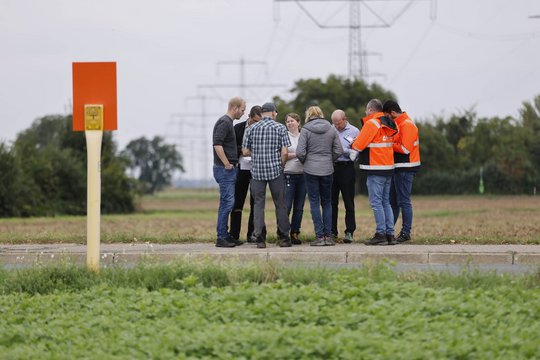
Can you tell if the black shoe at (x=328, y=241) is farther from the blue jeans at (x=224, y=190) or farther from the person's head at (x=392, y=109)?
the person's head at (x=392, y=109)

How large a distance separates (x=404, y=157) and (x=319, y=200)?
5.10 ft

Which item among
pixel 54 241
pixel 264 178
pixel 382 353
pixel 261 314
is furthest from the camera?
pixel 54 241

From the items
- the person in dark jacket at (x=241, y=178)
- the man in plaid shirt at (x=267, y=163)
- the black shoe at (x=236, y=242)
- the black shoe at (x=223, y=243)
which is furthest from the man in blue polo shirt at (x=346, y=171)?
the black shoe at (x=223, y=243)

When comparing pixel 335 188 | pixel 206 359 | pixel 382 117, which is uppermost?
pixel 382 117

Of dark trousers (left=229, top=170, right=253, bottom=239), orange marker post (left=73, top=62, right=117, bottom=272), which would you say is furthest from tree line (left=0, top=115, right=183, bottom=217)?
orange marker post (left=73, top=62, right=117, bottom=272)

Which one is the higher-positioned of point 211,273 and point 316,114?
point 316,114

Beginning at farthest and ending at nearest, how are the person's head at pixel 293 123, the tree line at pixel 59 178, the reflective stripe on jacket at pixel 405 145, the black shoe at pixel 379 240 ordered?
1. the tree line at pixel 59 178
2. the person's head at pixel 293 123
3. the reflective stripe on jacket at pixel 405 145
4. the black shoe at pixel 379 240

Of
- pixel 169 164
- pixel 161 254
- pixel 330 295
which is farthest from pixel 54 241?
pixel 169 164

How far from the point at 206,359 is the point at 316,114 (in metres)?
8.66

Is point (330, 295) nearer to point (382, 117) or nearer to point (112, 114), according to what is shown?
point (112, 114)

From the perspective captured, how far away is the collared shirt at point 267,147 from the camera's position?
15.1 meters

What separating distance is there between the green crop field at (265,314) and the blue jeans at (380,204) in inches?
201

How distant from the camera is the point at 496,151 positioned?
236ft

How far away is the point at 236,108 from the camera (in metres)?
15.4
